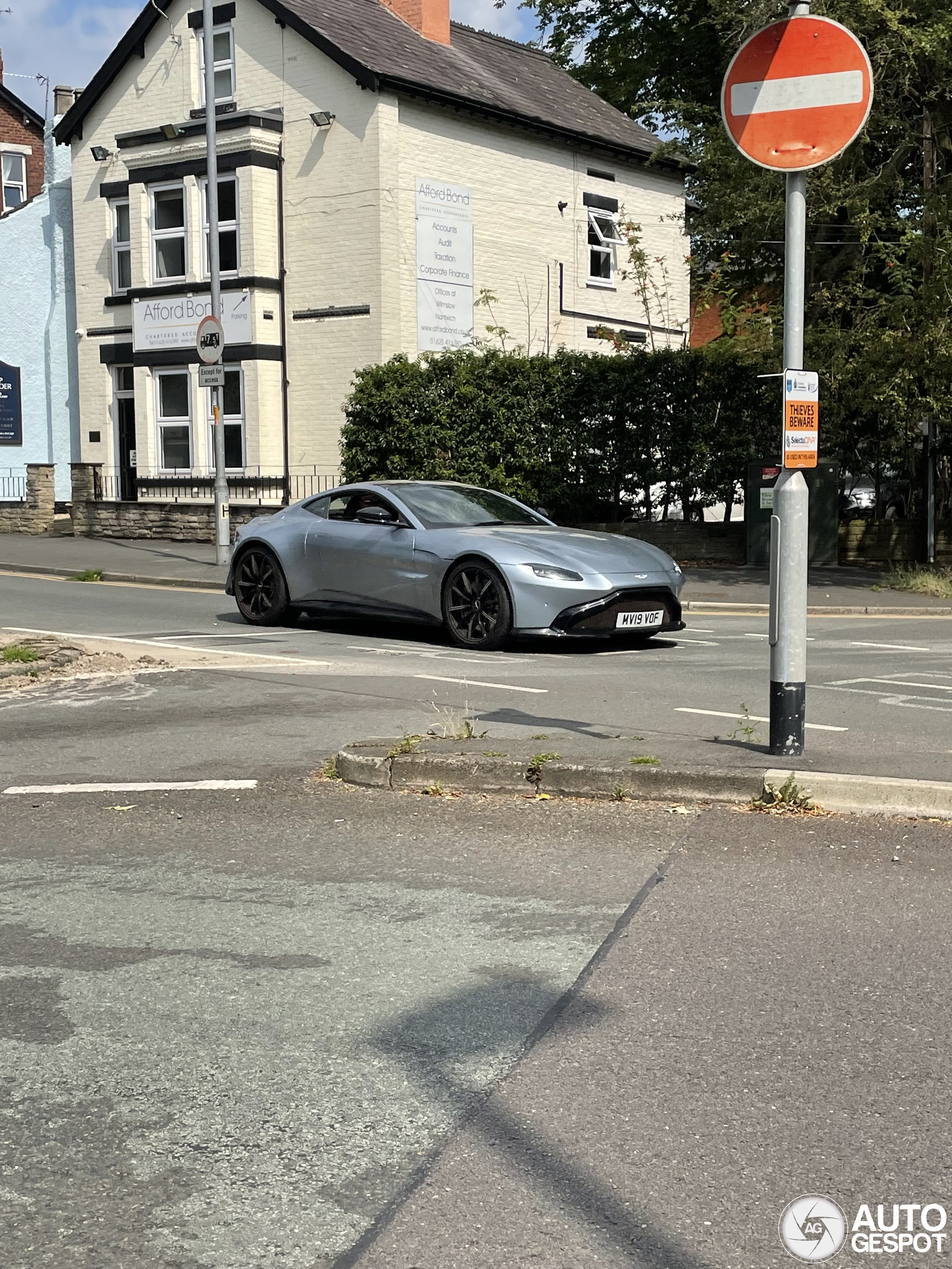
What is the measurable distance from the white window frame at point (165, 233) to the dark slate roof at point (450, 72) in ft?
9.93

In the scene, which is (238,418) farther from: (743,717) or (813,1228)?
(813,1228)

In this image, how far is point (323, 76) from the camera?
1147 inches

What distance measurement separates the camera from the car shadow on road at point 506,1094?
297 centimetres

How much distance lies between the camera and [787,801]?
21.3 ft

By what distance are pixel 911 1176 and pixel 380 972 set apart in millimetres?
1787

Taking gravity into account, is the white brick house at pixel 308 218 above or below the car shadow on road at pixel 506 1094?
A: above

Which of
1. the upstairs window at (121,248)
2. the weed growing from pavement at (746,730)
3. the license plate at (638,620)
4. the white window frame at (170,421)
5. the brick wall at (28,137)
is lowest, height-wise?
the weed growing from pavement at (746,730)

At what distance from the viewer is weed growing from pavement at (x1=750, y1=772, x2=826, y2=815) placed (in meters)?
6.46

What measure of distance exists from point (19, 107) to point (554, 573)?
136 feet

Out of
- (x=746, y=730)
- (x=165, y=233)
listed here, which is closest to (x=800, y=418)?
(x=746, y=730)

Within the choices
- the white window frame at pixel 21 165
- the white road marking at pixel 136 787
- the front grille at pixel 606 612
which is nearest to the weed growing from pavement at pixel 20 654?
the white road marking at pixel 136 787

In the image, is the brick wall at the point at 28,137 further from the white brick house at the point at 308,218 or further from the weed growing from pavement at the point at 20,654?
the weed growing from pavement at the point at 20,654

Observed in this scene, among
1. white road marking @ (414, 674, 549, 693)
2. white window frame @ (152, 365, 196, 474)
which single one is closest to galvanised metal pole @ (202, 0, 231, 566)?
white window frame @ (152, 365, 196, 474)

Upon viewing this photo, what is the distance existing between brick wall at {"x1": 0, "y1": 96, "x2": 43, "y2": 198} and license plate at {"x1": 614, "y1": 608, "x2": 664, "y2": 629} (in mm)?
39617
